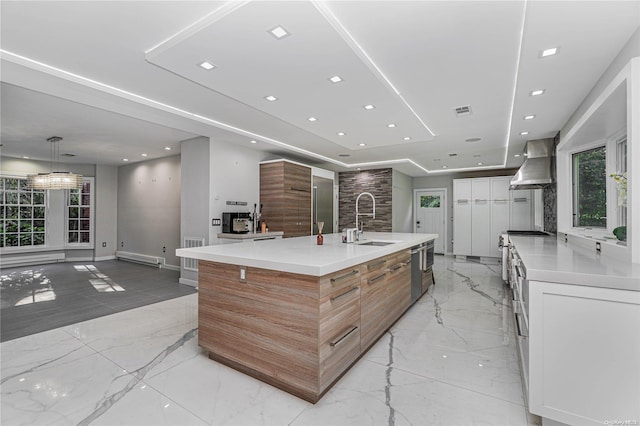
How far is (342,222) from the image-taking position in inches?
331

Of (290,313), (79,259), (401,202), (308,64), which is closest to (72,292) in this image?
(79,259)

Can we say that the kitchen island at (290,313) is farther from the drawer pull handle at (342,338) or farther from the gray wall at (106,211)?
the gray wall at (106,211)

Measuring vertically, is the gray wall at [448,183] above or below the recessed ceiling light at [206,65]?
below

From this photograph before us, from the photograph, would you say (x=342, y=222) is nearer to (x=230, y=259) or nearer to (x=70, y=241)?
(x=230, y=259)

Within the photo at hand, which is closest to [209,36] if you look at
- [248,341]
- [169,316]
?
[248,341]

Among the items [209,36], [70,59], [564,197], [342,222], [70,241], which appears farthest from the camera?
[342,222]

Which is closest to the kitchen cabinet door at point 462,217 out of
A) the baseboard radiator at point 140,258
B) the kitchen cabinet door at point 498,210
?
the kitchen cabinet door at point 498,210

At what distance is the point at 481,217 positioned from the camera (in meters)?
7.78

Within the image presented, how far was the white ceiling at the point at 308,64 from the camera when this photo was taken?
6.24ft

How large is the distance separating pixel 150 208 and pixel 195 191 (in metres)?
2.95

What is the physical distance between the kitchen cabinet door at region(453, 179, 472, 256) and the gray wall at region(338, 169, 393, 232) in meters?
1.93

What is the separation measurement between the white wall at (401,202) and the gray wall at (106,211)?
7.56 meters

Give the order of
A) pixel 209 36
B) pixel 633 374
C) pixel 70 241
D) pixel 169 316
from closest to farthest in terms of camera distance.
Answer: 1. pixel 633 374
2. pixel 209 36
3. pixel 169 316
4. pixel 70 241

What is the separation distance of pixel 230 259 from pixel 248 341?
61cm
